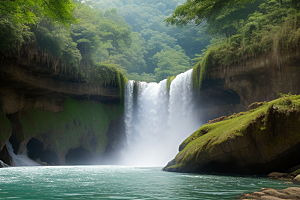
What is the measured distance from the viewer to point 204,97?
21625mm

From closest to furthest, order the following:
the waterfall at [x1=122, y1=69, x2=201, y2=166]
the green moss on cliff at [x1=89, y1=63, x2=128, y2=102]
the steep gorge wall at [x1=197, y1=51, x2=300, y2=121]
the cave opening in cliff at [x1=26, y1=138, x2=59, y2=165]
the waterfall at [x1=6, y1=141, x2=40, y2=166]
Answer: the steep gorge wall at [x1=197, y1=51, x2=300, y2=121]
the waterfall at [x1=6, y1=141, x2=40, y2=166]
the cave opening in cliff at [x1=26, y1=138, x2=59, y2=165]
the waterfall at [x1=122, y1=69, x2=201, y2=166]
the green moss on cliff at [x1=89, y1=63, x2=128, y2=102]

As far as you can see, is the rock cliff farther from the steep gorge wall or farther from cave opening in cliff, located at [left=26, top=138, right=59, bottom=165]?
the steep gorge wall

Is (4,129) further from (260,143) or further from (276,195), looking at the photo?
(276,195)

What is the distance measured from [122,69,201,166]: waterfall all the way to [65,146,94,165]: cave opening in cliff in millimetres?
3137

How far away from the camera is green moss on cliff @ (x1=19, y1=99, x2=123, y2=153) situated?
2139 cm

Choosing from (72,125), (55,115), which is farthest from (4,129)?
(72,125)

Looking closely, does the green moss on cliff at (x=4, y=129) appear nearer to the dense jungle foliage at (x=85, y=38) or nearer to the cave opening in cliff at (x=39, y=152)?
the dense jungle foliage at (x=85, y=38)

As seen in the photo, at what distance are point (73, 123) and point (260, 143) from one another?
18470 millimetres

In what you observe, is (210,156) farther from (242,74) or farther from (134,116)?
(134,116)

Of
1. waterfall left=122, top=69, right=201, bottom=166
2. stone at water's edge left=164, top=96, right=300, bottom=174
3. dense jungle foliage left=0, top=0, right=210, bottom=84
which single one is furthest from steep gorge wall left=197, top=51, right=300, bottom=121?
dense jungle foliage left=0, top=0, right=210, bottom=84

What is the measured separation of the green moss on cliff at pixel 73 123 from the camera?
70.2 feet

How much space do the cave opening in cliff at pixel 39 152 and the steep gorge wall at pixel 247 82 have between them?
40.9 ft

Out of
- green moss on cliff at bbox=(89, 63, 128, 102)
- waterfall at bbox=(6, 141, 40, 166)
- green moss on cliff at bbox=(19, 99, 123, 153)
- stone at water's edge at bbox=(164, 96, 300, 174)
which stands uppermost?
green moss on cliff at bbox=(89, 63, 128, 102)

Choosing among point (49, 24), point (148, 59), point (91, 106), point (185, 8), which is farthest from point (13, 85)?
point (148, 59)
